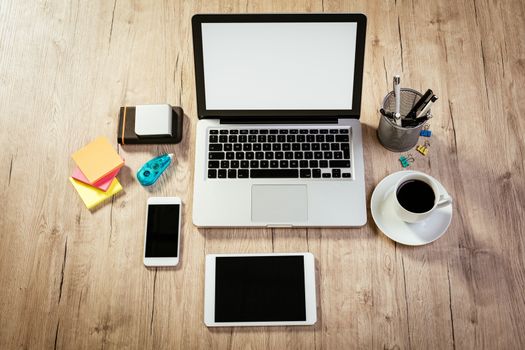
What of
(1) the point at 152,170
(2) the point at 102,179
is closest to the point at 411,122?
(1) the point at 152,170

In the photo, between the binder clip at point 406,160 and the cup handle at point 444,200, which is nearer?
the cup handle at point 444,200

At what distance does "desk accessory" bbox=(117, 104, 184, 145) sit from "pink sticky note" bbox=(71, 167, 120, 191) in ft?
0.27

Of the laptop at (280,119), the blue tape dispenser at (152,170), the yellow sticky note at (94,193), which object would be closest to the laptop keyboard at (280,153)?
the laptop at (280,119)

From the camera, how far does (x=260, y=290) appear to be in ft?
3.30

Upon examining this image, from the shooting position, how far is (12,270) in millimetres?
1066

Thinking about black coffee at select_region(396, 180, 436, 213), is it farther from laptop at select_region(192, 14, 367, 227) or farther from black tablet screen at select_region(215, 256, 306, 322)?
black tablet screen at select_region(215, 256, 306, 322)

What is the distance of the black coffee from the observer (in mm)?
976

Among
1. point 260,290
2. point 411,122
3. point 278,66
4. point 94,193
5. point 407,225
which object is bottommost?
point 260,290

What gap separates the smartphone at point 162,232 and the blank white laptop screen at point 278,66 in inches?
9.3

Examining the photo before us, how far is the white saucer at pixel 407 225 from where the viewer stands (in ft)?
3.36

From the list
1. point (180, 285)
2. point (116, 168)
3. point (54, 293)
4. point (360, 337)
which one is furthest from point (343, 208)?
point (54, 293)

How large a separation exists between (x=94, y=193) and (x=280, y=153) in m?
0.43

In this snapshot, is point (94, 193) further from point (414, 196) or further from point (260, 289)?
point (414, 196)

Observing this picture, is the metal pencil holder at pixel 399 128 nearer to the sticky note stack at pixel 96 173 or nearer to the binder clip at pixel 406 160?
the binder clip at pixel 406 160
